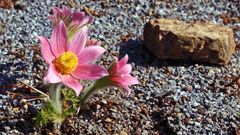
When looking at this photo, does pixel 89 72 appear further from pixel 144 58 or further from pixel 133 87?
pixel 144 58

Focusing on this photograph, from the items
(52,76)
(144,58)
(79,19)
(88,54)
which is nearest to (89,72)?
(88,54)

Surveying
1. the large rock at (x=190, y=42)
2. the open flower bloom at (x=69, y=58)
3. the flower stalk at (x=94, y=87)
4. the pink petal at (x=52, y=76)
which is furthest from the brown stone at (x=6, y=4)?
the pink petal at (x=52, y=76)

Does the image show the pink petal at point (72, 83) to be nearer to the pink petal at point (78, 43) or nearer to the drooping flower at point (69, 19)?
the pink petal at point (78, 43)

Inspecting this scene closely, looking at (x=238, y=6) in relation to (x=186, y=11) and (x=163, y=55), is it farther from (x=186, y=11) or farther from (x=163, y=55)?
(x=163, y=55)

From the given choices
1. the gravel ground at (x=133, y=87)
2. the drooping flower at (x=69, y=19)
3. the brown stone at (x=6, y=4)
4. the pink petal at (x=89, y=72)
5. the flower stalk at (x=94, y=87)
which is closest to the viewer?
the pink petal at (x=89, y=72)

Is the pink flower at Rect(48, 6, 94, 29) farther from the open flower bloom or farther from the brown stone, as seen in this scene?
the brown stone
